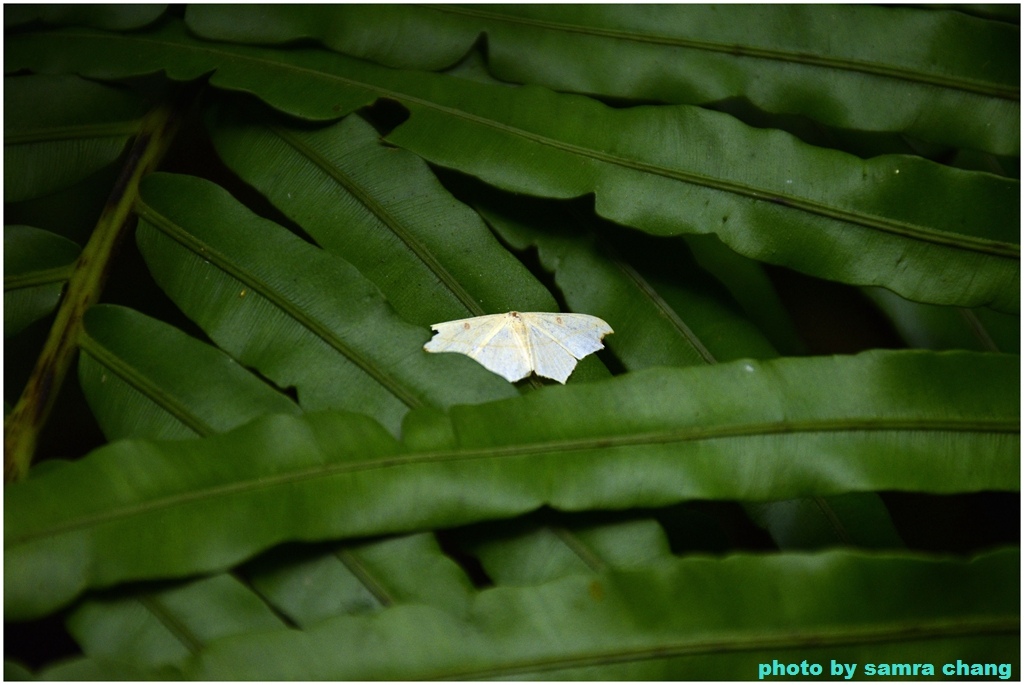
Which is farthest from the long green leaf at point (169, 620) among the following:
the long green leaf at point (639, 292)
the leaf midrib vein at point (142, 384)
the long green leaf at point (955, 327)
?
the long green leaf at point (955, 327)

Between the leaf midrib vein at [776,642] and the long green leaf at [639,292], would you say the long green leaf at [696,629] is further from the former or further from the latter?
the long green leaf at [639,292]

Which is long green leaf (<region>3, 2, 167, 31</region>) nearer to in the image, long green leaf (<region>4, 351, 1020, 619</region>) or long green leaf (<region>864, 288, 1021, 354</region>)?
long green leaf (<region>4, 351, 1020, 619</region>)

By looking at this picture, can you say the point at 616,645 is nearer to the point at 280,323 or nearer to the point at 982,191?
the point at 280,323

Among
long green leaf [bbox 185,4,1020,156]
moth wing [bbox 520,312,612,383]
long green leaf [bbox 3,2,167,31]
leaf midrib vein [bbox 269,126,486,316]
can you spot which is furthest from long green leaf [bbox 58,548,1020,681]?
long green leaf [bbox 3,2,167,31]

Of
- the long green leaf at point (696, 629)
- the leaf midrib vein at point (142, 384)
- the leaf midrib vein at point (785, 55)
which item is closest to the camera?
the long green leaf at point (696, 629)

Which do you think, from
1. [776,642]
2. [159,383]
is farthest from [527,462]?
[159,383]

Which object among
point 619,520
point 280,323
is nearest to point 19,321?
point 280,323
